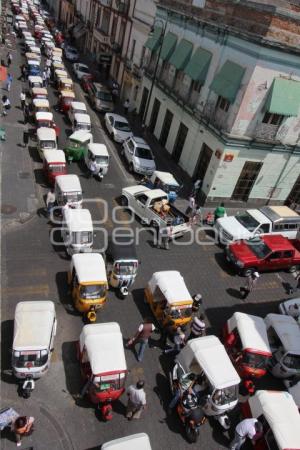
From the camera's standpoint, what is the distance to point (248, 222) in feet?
80.4

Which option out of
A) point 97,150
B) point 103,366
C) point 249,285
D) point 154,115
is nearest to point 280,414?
point 103,366

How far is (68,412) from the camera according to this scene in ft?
42.0

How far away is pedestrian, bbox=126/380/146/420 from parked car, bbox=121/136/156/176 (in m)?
19.0

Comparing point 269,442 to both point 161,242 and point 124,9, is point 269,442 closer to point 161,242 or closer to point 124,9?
point 161,242

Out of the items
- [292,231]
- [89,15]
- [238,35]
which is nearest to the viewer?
[238,35]

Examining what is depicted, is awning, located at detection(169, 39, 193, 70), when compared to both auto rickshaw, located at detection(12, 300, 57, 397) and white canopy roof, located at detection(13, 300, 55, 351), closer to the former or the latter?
white canopy roof, located at detection(13, 300, 55, 351)

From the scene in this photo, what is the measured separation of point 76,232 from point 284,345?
10.8 m

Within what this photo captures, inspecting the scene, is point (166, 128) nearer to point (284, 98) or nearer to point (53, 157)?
point (284, 98)

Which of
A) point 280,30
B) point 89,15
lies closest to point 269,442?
point 280,30

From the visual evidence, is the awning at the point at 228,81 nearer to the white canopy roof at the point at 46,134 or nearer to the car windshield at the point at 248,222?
the car windshield at the point at 248,222

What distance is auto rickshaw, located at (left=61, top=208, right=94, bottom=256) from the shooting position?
1905 cm

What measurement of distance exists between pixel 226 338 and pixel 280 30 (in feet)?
56.2

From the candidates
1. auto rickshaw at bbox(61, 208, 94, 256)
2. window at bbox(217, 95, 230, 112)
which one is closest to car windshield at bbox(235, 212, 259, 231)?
window at bbox(217, 95, 230, 112)

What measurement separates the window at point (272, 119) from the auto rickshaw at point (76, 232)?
13.6 meters
